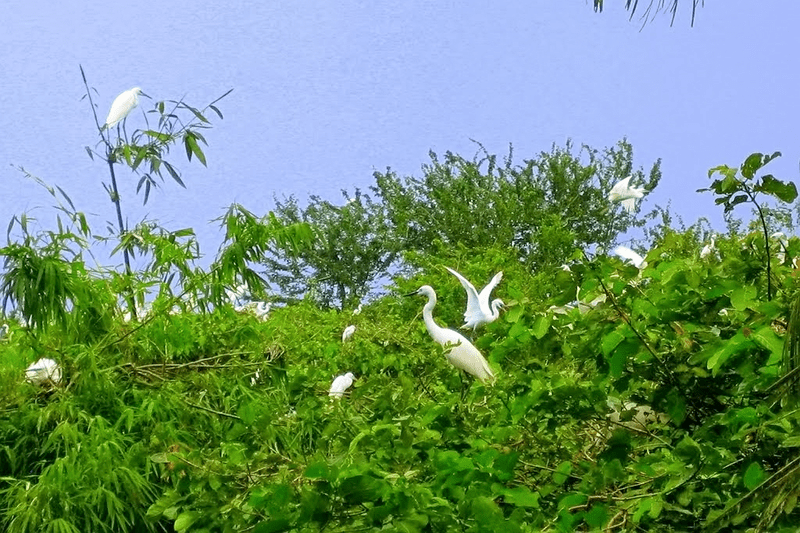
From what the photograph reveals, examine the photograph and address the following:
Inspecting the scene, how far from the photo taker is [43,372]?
369 centimetres

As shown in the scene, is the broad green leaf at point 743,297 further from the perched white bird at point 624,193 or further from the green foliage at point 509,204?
the green foliage at point 509,204

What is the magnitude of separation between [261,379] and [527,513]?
86.8 inches

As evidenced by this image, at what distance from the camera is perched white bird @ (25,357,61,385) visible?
145 inches

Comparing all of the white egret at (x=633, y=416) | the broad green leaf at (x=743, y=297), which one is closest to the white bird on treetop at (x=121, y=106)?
the white egret at (x=633, y=416)

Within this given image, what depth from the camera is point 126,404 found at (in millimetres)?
3678

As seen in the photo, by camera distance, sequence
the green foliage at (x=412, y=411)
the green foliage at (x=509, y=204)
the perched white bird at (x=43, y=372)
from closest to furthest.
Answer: the green foliage at (x=412, y=411) → the perched white bird at (x=43, y=372) → the green foliage at (x=509, y=204)

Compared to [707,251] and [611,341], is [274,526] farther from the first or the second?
[707,251]

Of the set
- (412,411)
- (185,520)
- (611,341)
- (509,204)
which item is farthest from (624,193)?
(509,204)

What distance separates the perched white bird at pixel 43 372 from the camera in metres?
3.68

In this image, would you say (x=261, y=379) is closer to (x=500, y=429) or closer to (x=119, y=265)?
(x=119, y=265)

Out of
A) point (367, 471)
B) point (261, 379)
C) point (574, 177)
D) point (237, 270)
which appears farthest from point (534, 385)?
point (574, 177)

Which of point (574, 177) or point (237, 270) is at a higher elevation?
point (574, 177)

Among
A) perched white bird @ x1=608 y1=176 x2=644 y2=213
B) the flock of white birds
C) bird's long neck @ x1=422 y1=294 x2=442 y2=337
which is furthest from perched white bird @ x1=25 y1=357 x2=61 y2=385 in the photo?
perched white bird @ x1=608 y1=176 x2=644 y2=213

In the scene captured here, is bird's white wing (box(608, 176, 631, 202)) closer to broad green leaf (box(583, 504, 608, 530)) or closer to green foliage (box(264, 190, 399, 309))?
broad green leaf (box(583, 504, 608, 530))
